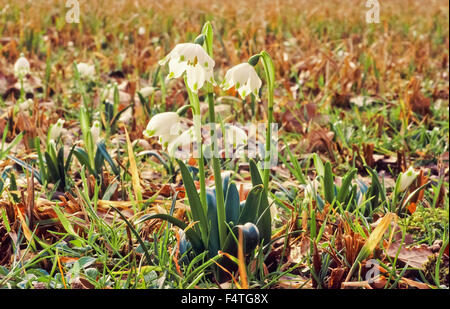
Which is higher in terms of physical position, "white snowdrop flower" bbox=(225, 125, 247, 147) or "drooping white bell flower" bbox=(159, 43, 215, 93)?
"drooping white bell flower" bbox=(159, 43, 215, 93)

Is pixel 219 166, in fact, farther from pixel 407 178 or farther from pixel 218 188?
pixel 407 178

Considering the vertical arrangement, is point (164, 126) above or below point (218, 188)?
above

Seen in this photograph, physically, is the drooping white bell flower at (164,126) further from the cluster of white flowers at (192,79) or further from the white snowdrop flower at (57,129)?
the white snowdrop flower at (57,129)

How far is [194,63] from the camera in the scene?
1.04m

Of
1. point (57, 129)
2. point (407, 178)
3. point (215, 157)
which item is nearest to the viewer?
point (215, 157)

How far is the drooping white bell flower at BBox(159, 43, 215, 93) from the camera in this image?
104 cm

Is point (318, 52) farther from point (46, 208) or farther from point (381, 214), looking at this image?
point (46, 208)

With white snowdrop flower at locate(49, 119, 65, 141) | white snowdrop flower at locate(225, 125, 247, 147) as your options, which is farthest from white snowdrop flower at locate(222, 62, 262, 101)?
white snowdrop flower at locate(49, 119, 65, 141)

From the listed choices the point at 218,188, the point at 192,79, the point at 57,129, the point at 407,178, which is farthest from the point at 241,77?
the point at 57,129

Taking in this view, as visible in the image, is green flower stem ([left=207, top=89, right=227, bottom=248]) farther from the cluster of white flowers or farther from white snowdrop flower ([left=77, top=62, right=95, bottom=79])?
white snowdrop flower ([left=77, top=62, right=95, bottom=79])

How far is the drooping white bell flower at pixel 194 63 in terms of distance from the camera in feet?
3.40

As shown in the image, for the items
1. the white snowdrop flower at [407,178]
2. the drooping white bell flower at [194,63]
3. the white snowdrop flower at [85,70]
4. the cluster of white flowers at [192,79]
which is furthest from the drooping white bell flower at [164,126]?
the white snowdrop flower at [85,70]

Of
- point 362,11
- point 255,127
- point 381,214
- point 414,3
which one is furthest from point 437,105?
point 414,3

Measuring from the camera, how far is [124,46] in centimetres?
364
